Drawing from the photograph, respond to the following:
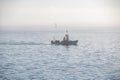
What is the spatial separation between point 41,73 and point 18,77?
13.6ft

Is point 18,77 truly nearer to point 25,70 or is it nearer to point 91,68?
point 25,70

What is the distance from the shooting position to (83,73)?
37.7m

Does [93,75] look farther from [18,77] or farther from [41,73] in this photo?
[18,77]

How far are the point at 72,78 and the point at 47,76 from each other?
3521mm

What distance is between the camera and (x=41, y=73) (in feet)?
123

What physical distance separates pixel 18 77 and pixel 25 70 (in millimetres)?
5357

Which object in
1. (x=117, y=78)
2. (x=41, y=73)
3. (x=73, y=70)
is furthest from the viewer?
(x=73, y=70)

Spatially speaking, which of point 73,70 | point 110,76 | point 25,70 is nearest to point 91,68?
point 73,70

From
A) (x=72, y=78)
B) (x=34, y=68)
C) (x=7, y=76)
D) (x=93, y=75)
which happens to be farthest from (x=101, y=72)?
(x=7, y=76)

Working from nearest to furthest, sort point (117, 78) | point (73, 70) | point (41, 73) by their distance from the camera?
point (117, 78), point (41, 73), point (73, 70)

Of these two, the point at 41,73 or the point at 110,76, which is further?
the point at 41,73

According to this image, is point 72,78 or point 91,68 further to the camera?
point 91,68

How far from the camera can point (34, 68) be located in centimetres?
4188

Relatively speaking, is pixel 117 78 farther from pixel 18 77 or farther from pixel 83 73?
pixel 18 77
